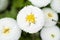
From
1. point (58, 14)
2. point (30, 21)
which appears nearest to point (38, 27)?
point (30, 21)

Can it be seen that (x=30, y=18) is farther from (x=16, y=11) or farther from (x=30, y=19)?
(x=16, y=11)

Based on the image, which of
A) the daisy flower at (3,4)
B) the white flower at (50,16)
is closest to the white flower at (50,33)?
the white flower at (50,16)

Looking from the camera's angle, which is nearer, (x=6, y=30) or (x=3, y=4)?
(x=6, y=30)

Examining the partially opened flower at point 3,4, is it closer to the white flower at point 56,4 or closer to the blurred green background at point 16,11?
the blurred green background at point 16,11

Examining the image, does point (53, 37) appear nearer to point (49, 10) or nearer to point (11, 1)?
point (49, 10)

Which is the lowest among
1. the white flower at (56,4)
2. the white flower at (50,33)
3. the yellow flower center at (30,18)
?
the white flower at (50,33)

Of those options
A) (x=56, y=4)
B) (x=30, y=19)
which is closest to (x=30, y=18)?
(x=30, y=19)
